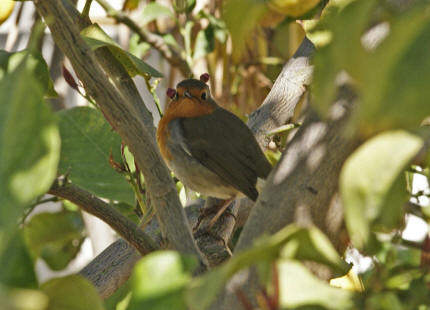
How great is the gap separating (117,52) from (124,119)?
1.04 ft

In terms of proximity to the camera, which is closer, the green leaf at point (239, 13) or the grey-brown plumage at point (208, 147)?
the green leaf at point (239, 13)

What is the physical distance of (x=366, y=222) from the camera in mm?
253

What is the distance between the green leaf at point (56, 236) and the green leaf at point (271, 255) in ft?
3.40

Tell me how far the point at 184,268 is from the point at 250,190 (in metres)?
1.02

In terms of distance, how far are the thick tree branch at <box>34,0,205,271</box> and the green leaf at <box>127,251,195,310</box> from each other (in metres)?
0.21

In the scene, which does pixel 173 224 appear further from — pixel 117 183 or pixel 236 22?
pixel 117 183

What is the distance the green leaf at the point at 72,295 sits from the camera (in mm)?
377

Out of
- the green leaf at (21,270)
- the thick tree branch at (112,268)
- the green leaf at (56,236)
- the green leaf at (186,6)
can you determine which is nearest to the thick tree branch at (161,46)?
the green leaf at (186,6)

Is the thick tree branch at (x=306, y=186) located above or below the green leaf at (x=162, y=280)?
below

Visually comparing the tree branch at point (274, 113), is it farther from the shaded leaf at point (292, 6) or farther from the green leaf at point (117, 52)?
the green leaf at point (117, 52)

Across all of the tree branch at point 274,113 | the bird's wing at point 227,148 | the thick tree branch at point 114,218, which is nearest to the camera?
the thick tree branch at point 114,218

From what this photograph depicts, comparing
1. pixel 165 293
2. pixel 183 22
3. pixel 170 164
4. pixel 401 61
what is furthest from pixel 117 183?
pixel 183 22

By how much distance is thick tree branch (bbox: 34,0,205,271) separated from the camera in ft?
1.56

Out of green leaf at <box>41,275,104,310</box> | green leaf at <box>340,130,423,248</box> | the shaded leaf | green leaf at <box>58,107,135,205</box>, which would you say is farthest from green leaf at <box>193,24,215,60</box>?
green leaf at <box>340,130,423,248</box>
